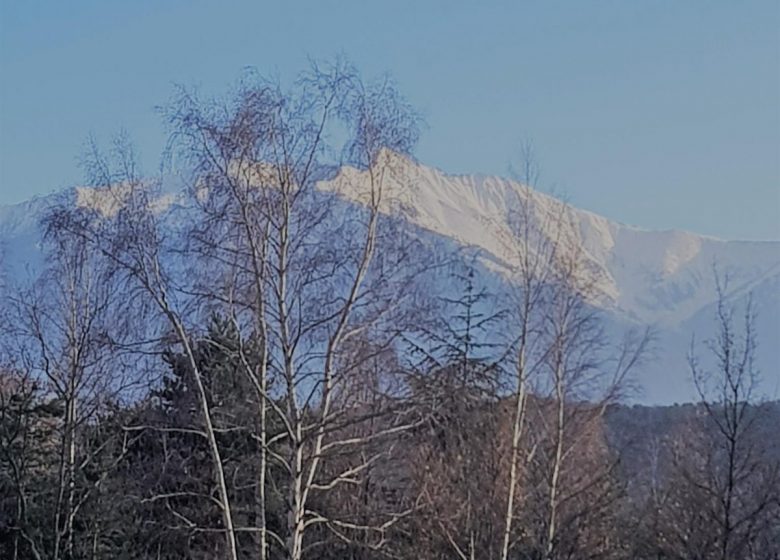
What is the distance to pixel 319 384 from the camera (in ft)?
43.4

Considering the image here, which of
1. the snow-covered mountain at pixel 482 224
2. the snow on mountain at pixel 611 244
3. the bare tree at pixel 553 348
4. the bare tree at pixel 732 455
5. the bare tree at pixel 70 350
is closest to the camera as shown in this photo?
the bare tree at pixel 732 455

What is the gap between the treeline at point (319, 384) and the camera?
12961mm

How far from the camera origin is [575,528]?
1708 cm

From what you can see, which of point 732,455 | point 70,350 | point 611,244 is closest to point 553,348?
point 732,455

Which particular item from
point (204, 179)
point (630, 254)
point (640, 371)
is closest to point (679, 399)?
point (640, 371)

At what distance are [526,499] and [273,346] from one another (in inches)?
227

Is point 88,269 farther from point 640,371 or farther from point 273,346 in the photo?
point 640,371

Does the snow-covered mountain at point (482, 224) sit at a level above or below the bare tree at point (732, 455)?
above

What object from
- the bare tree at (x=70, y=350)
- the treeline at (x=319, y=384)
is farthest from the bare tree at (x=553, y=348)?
the bare tree at (x=70, y=350)

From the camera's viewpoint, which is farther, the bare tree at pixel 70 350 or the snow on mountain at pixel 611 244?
the bare tree at pixel 70 350

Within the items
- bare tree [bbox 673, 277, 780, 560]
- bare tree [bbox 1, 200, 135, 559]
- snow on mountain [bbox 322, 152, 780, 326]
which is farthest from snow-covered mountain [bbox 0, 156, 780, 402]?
bare tree [bbox 673, 277, 780, 560]

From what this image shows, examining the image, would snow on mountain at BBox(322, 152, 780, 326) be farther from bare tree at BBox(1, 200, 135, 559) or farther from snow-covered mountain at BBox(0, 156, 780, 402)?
bare tree at BBox(1, 200, 135, 559)

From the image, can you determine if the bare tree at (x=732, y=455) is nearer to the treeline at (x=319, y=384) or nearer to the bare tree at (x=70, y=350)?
the treeline at (x=319, y=384)

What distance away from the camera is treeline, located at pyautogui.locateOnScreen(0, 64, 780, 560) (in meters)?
13.0
